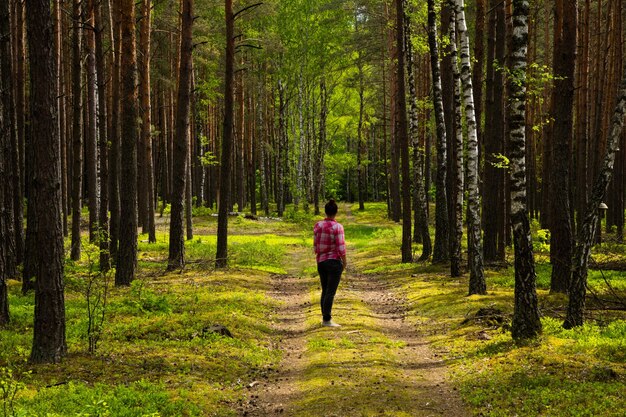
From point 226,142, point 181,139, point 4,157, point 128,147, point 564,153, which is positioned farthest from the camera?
point 226,142

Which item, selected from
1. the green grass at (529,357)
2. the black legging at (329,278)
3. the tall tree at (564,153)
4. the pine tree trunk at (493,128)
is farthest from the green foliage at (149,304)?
the pine tree trunk at (493,128)

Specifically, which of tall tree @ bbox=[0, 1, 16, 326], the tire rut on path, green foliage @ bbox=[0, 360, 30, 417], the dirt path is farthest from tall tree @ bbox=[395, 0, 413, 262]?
green foliage @ bbox=[0, 360, 30, 417]

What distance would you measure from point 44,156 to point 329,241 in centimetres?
559

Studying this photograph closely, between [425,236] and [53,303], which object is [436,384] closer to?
[53,303]

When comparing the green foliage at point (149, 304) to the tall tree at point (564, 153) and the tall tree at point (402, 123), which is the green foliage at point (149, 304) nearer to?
the tall tree at point (564, 153)

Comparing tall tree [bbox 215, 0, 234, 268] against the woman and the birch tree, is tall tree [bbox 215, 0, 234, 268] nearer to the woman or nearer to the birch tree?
the birch tree

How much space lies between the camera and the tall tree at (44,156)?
8875 millimetres

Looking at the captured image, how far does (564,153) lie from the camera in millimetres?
14391

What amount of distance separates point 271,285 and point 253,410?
11279mm

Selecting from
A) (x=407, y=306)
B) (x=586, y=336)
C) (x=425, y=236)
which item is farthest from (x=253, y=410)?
(x=425, y=236)

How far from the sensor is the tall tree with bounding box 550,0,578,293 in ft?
47.2

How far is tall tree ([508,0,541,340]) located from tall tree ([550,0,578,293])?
410 cm

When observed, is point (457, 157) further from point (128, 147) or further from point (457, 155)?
point (128, 147)

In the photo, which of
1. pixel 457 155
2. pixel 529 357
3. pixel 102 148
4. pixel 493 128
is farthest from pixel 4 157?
pixel 493 128
